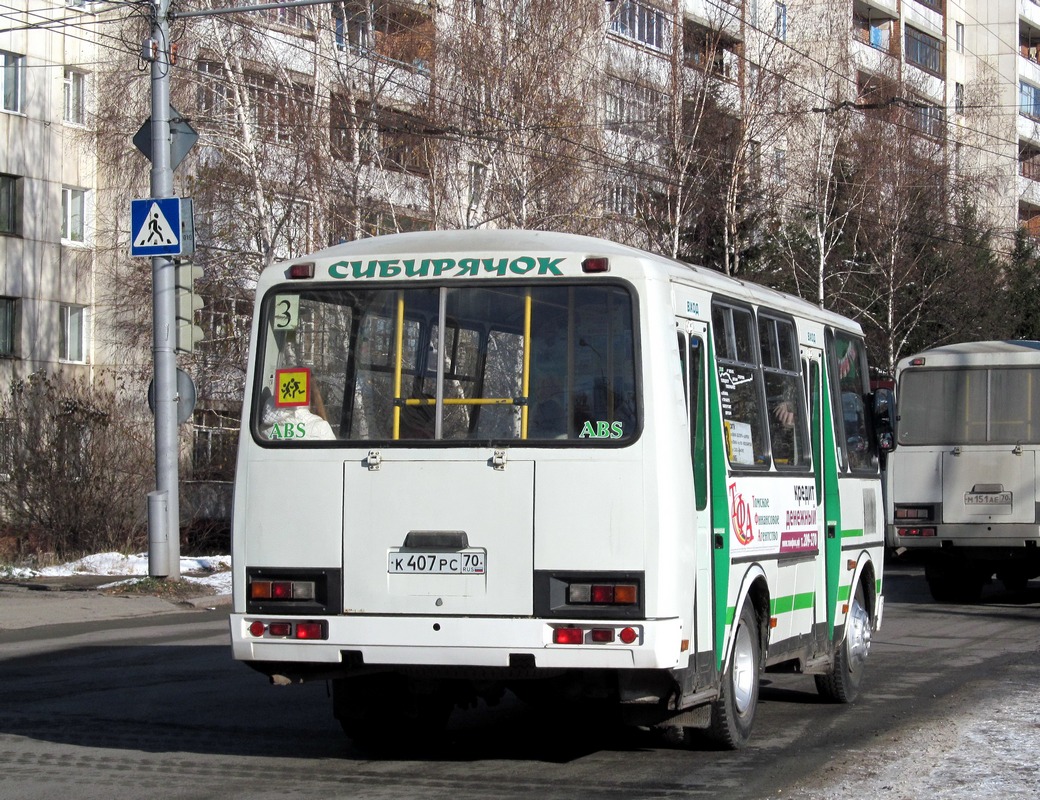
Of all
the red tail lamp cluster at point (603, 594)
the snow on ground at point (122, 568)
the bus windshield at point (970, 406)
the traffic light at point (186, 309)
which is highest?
the traffic light at point (186, 309)

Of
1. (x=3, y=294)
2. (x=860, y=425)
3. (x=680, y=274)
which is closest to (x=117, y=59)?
(x=3, y=294)

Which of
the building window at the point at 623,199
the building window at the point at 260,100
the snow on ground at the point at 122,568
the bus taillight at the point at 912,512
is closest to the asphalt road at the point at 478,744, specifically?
the bus taillight at the point at 912,512

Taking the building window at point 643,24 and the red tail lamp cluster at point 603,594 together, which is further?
the building window at point 643,24

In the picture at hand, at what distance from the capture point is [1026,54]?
2795 inches

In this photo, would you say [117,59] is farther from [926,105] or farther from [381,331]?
[381,331]

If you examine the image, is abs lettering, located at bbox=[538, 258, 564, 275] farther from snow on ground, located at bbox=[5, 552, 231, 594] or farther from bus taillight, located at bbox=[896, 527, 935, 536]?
snow on ground, located at bbox=[5, 552, 231, 594]

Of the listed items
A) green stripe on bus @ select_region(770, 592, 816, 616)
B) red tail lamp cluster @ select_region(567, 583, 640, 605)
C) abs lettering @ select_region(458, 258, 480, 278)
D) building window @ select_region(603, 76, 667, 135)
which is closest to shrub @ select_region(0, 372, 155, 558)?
building window @ select_region(603, 76, 667, 135)

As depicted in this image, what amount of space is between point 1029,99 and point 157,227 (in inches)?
2315

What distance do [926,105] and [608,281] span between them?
38706mm

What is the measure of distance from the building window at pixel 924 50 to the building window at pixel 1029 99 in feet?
22.0

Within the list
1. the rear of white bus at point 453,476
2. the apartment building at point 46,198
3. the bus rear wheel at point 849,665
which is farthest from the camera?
the apartment building at point 46,198

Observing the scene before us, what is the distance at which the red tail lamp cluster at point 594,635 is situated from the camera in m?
7.36

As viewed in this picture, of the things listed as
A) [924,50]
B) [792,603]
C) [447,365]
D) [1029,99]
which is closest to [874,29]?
[924,50]

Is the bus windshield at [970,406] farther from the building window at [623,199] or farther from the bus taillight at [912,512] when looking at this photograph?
the building window at [623,199]
